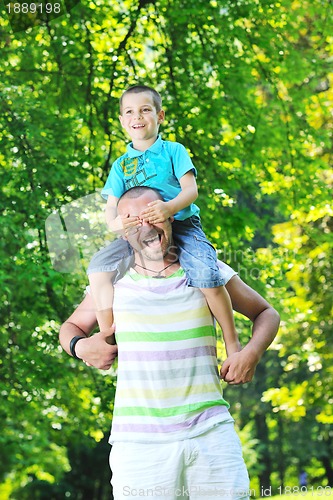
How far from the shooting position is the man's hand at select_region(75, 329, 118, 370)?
2.33 meters

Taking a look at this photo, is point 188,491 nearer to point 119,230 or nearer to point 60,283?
point 119,230

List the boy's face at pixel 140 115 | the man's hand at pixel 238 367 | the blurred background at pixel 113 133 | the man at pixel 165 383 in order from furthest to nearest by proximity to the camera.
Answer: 1. the blurred background at pixel 113 133
2. the boy's face at pixel 140 115
3. the man's hand at pixel 238 367
4. the man at pixel 165 383

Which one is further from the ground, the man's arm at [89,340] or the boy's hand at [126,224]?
the boy's hand at [126,224]

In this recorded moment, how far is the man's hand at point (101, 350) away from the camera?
91.7 inches

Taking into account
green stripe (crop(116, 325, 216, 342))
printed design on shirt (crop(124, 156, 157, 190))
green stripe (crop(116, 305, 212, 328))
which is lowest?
green stripe (crop(116, 325, 216, 342))

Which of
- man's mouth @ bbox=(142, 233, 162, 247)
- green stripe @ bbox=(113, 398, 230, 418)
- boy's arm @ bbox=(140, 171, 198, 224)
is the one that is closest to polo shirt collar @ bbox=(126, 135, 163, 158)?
boy's arm @ bbox=(140, 171, 198, 224)

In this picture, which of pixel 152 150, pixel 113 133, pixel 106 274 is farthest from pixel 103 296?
pixel 113 133

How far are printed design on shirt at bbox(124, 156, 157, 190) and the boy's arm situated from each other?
0.09 m

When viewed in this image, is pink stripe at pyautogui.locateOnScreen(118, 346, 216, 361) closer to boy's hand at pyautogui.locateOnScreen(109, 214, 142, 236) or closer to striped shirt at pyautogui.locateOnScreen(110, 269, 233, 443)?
striped shirt at pyautogui.locateOnScreen(110, 269, 233, 443)

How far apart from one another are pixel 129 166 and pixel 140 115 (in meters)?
0.14

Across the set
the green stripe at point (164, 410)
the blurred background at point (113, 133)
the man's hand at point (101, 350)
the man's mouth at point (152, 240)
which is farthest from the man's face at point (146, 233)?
the blurred background at point (113, 133)

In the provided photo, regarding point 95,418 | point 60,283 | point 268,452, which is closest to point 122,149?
point 60,283

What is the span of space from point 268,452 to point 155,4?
14429 mm

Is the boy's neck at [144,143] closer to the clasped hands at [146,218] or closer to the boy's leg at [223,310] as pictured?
the clasped hands at [146,218]
